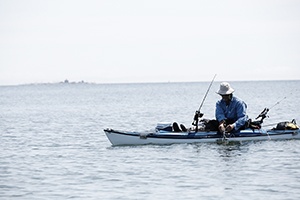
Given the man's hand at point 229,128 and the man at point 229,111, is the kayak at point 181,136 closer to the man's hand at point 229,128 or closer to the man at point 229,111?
the man's hand at point 229,128

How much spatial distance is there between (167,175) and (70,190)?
98.5 inches

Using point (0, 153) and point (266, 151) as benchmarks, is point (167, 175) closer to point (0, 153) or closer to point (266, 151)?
point (266, 151)

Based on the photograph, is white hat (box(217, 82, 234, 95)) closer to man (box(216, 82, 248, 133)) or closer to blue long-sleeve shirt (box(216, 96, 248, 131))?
man (box(216, 82, 248, 133))

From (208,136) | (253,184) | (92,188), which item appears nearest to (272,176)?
(253,184)

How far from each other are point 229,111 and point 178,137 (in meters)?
1.73

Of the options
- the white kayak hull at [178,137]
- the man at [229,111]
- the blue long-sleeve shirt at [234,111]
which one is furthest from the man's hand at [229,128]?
the white kayak hull at [178,137]

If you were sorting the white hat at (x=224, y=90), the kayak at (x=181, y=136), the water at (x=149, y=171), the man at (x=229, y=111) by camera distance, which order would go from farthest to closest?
the kayak at (x=181, y=136) → the man at (x=229, y=111) → the white hat at (x=224, y=90) → the water at (x=149, y=171)

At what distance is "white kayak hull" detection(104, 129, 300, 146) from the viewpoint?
1928 cm

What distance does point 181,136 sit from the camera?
19.3 metres

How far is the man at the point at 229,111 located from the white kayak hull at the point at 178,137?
1.23ft

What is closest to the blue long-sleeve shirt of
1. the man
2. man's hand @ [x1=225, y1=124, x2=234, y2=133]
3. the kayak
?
the man

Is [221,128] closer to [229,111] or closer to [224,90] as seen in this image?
[229,111]

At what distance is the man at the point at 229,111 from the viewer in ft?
62.2

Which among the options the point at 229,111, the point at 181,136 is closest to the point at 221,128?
the point at 229,111
